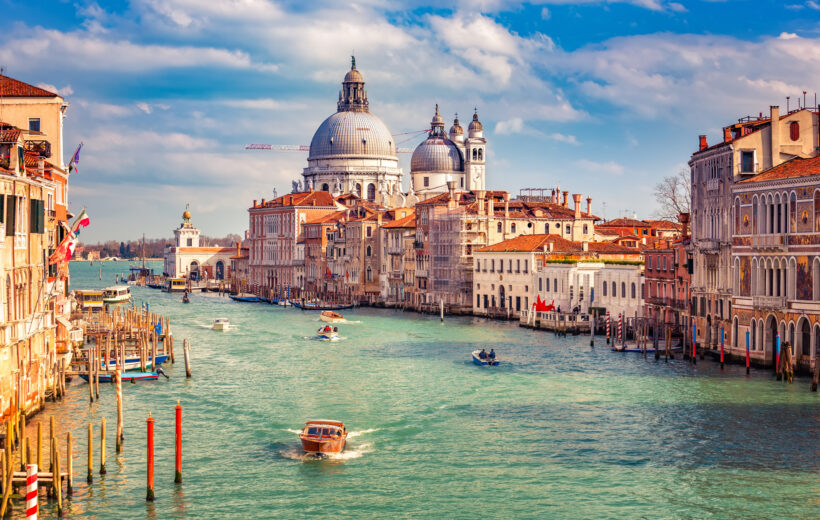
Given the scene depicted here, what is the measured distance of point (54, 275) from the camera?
26.2 metres

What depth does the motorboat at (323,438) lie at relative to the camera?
71.5 ft

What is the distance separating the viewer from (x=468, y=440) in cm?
2353

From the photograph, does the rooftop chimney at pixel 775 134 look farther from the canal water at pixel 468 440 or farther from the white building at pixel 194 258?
the white building at pixel 194 258

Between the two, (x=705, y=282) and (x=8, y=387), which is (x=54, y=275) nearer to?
(x=8, y=387)

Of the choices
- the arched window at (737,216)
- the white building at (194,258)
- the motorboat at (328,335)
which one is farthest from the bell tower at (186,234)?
the arched window at (737,216)

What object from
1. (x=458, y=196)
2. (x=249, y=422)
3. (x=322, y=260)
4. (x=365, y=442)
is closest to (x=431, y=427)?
(x=365, y=442)

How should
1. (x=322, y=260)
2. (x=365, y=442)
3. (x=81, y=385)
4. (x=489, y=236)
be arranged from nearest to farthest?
1. (x=365, y=442)
2. (x=81, y=385)
3. (x=489, y=236)
4. (x=322, y=260)

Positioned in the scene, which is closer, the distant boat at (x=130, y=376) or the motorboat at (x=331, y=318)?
the distant boat at (x=130, y=376)

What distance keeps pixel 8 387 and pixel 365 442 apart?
6827 millimetres

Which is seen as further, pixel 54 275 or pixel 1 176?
pixel 54 275

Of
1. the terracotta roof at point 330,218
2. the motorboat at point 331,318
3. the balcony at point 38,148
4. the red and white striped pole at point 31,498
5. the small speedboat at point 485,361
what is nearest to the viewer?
the red and white striped pole at point 31,498

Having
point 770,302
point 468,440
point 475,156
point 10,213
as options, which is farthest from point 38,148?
point 475,156

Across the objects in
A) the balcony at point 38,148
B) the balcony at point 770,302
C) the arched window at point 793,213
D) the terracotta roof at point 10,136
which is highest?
the balcony at point 38,148

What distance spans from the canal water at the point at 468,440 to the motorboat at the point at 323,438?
0.29 metres
